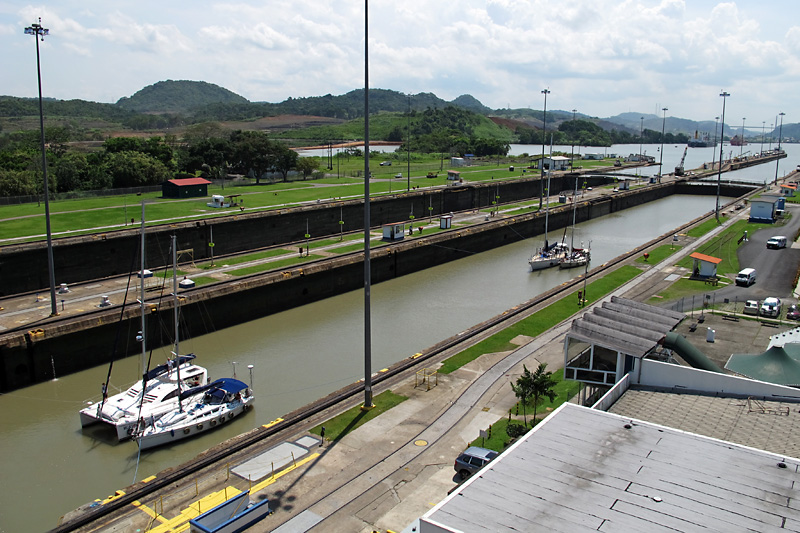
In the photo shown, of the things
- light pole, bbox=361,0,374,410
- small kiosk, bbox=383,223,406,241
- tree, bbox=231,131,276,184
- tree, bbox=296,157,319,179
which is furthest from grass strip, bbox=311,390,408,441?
tree, bbox=296,157,319,179

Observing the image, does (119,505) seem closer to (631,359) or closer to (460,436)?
(460,436)

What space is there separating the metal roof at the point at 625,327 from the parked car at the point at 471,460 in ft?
17.1

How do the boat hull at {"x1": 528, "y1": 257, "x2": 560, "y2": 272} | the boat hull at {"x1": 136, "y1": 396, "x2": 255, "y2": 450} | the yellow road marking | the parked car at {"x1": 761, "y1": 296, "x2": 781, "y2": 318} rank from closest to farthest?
the yellow road marking, the boat hull at {"x1": 136, "y1": 396, "x2": 255, "y2": 450}, the parked car at {"x1": 761, "y1": 296, "x2": 781, "y2": 318}, the boat hull at {"x1": 528, "y1": 257, "x2": 560, "y2": 272}

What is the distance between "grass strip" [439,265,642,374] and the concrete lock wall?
14667mm

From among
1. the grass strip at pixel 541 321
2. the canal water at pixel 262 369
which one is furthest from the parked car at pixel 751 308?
the canal water at pixel 262 369

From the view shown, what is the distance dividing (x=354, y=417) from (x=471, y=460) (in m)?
5.61

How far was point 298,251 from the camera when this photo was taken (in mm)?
50750

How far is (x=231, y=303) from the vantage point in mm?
37312

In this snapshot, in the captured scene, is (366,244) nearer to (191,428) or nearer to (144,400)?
(191,428)

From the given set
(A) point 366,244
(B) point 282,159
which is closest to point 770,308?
(A) point 366,244

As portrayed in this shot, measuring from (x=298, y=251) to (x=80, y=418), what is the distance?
2747 cm

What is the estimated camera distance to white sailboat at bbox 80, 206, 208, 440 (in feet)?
76.2

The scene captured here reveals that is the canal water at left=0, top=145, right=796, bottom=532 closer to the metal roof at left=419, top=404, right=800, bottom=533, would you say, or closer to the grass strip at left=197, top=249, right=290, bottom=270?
the grass strip at left=197, top=249, right=290, bottom=270

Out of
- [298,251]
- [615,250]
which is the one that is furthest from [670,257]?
[298,251]
